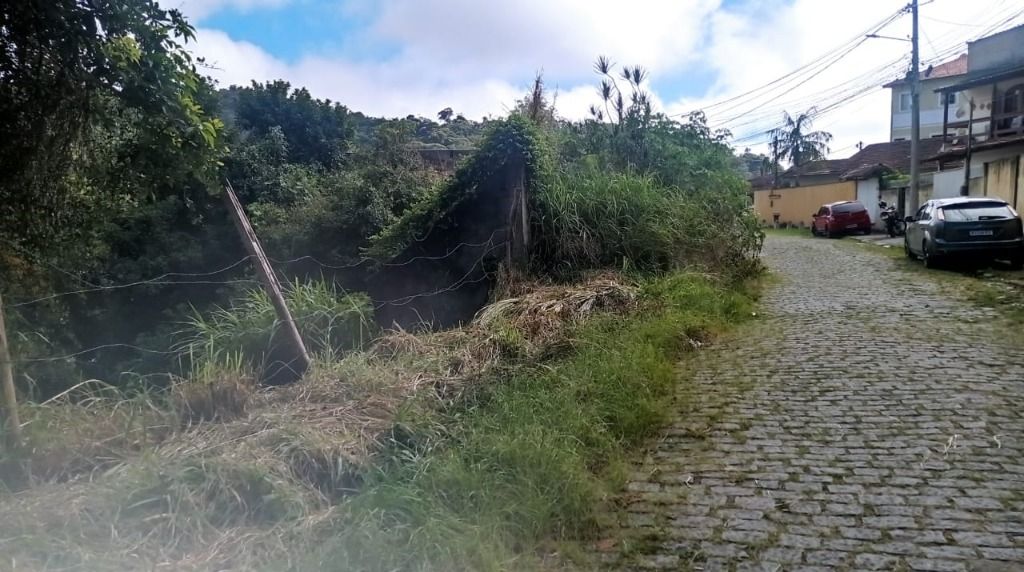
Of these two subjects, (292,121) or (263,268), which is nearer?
(263,268)

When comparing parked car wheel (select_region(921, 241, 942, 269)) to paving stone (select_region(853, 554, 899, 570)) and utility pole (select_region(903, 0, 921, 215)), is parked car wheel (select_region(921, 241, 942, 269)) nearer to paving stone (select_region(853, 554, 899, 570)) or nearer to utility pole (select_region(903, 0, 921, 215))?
utility pole (select_region(903, 0, 921, 215))

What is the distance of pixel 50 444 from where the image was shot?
161 inches

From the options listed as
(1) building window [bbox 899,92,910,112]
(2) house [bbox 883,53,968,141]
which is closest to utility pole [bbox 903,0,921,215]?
(2) house [bbox 883,53,968,141]

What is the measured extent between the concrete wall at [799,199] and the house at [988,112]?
7.67m

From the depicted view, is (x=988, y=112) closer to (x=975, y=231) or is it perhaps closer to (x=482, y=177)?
(x=975, y=231)

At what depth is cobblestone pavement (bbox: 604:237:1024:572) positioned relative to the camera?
3.24m

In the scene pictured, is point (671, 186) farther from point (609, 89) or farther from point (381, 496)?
point (381, 496)

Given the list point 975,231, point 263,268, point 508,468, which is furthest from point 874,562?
point 975,231

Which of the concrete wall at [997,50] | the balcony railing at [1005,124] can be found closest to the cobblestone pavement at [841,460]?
the balcony railing at [1005,124]

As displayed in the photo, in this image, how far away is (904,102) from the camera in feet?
147

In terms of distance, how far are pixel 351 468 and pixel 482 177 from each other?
20.0 feet

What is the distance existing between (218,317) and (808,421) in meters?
5.54

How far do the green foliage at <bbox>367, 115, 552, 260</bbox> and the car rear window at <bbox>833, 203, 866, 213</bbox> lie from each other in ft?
68.8

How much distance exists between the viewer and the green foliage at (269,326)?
20.0 ft
